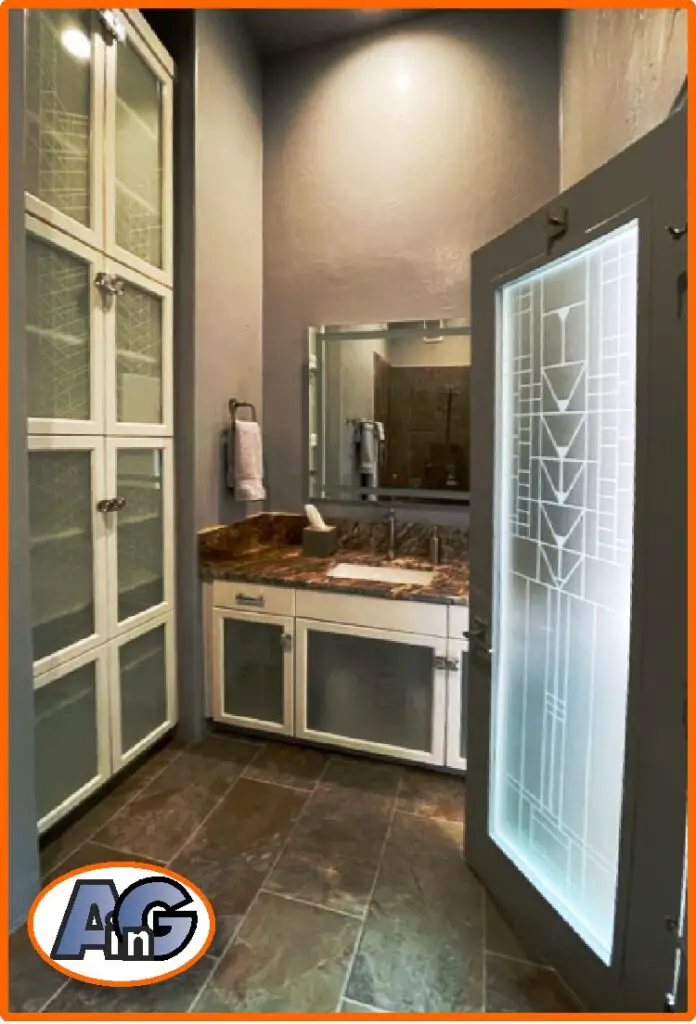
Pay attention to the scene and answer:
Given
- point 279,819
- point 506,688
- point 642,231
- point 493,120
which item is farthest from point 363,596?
point 493,120

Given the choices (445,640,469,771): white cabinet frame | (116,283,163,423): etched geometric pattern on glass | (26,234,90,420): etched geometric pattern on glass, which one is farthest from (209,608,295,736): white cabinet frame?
(26,234,90,420): etched geometric pattern on glass

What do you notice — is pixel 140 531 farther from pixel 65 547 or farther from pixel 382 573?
pixel 382 573

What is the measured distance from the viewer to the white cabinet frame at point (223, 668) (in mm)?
2236

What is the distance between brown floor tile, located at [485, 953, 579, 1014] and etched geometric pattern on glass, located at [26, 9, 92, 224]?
2463 mm

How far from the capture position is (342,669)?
86.8 inches

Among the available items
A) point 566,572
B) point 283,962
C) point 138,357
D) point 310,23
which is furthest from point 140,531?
point 310,23

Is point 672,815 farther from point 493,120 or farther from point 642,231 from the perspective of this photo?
point 493,120

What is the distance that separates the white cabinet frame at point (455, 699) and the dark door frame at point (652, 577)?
2.77 ft

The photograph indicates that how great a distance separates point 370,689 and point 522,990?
1045 mm

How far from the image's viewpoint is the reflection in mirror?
249cm

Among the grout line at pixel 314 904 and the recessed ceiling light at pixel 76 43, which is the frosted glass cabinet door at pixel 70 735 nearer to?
the grout line at pixel 314 904

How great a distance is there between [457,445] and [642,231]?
153 centimetres

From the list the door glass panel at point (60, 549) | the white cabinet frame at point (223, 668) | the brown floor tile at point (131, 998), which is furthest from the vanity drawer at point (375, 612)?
the brown floor tile at point (131, 998)

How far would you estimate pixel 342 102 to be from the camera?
2545 millimetres
